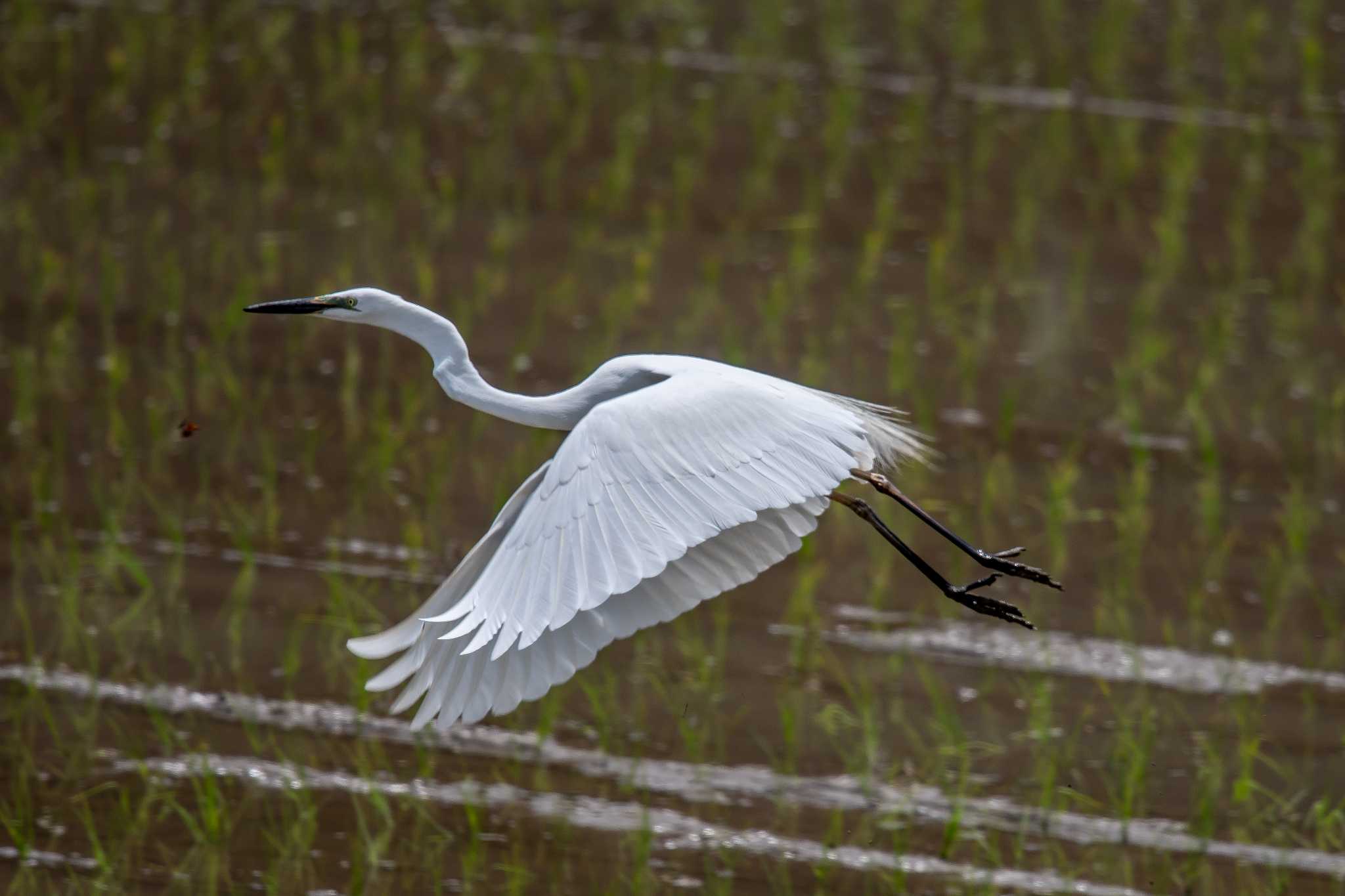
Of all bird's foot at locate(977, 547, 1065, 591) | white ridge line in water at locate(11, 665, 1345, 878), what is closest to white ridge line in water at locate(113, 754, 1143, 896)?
white ridge line in water at locate(11, 665, 1345, 878)

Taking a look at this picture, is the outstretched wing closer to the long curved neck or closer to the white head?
the long curved neck

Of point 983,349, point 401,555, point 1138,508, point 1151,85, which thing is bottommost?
point 401,555

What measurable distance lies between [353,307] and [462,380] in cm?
33

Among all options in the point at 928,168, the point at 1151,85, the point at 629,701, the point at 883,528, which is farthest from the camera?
the point at 1151,85

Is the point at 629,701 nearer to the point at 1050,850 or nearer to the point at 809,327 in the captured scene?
the point at 1050,850

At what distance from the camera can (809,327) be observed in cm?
848

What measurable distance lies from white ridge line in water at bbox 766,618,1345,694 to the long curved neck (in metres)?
1.93

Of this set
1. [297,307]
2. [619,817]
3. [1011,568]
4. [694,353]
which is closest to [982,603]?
[1011,568]

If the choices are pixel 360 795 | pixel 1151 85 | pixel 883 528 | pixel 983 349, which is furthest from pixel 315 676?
pixel 1151 85

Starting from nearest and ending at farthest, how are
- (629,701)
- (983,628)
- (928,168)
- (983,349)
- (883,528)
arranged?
(883,528) → (629,701) → (983,628) → (983,349) → (928,168)

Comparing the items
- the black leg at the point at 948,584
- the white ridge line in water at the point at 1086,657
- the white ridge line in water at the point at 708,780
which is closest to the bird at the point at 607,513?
the black leg at the point at 948,584

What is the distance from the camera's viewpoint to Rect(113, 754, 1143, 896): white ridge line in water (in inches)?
193

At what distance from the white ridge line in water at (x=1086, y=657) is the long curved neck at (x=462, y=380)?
1.93m

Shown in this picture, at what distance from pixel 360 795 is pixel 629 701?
3.07 feet
